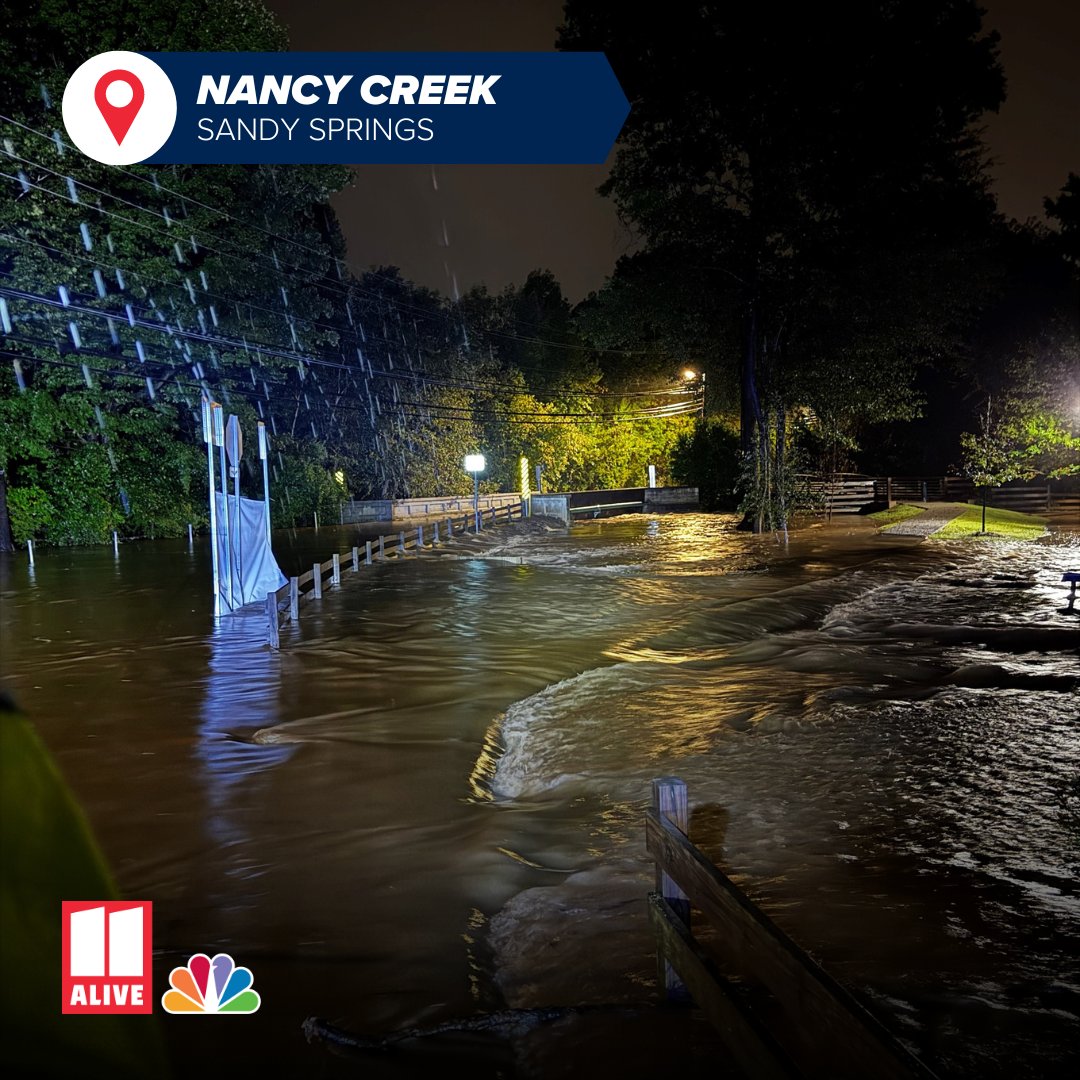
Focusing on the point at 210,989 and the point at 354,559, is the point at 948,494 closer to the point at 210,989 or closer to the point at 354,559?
the point at 354,559

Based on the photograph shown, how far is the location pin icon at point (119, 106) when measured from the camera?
98.9 ft

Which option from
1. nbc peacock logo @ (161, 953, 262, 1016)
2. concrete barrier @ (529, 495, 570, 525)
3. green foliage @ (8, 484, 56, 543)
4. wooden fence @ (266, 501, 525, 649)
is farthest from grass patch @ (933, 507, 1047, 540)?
green foliage @ (8, 484, 56, 543)

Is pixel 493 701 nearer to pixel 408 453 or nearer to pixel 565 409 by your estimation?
pixel 408 453

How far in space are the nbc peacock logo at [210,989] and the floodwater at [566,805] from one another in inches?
3.7

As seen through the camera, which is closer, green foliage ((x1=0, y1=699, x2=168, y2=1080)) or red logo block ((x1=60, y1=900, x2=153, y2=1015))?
green foliage ((x1=0, y1=699, x2=168, y2=1080))

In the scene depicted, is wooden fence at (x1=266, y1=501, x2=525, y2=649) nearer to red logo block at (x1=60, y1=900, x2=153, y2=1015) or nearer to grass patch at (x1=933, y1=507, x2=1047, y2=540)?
red logo block at (x1=60, y1=900, x2=153, y2=1015)

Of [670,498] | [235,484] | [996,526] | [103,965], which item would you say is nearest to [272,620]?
[235,484]

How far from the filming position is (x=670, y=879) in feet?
15.1

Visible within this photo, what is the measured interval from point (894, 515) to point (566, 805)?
38.9 m

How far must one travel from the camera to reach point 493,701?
39.4 ft

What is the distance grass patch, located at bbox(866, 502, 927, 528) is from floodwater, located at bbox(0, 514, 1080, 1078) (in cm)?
2340

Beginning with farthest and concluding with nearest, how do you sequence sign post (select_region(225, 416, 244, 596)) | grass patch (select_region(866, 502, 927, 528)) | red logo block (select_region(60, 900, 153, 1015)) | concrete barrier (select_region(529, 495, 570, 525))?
concrete barrier (select_region(529, 495, 570, 525)) → grass patch (select_region(866, 502, 927, 528)) → sign post (select_region(225, 416, 244, 596)) → red logo block (select_region(60, 900, 153, 1015))

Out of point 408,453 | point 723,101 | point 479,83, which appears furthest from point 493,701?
point 408,453

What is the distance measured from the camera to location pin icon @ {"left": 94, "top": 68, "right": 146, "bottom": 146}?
3016cm
